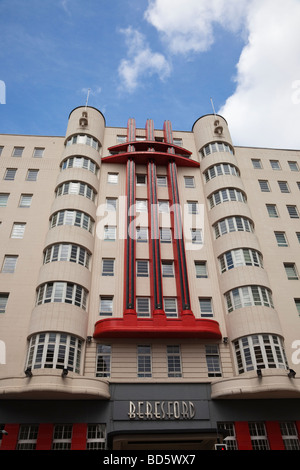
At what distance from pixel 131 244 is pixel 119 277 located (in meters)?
3.06

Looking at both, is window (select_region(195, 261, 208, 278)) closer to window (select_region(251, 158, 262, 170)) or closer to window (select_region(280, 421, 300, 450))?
window (select_region(280, 421, 300, 450))

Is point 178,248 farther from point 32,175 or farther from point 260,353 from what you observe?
point 32,175

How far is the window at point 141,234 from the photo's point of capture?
104 ft

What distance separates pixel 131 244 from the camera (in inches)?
1166

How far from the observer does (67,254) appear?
28.4m

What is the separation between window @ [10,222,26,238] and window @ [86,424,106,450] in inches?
680

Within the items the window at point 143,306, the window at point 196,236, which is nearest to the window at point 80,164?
the window at point 196,236

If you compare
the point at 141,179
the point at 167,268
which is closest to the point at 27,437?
the point at 167,268

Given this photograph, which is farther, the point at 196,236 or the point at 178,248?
the point at 196,236

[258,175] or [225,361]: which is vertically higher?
[258,175]

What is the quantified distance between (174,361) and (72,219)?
14980 millimetres

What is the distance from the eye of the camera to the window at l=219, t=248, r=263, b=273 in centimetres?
2915

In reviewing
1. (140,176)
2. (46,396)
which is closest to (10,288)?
(46,396)
